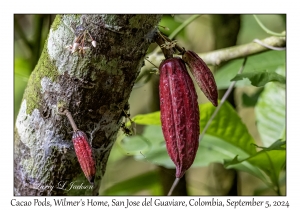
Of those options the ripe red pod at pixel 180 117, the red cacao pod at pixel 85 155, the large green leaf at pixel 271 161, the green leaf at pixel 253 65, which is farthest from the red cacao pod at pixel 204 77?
the green leaf at pixel 253 65

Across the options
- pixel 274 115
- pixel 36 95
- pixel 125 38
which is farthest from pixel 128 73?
pixel 274 115

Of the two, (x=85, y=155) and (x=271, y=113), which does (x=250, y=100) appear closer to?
(x=271, y=113)

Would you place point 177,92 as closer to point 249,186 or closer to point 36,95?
point 36,95

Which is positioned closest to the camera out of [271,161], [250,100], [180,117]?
[180,117]

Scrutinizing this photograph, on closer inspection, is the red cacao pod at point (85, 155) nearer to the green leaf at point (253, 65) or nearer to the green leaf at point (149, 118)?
the green leaf at point (149, 118)

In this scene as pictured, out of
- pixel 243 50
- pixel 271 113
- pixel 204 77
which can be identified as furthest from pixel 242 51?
pixel 204 77
